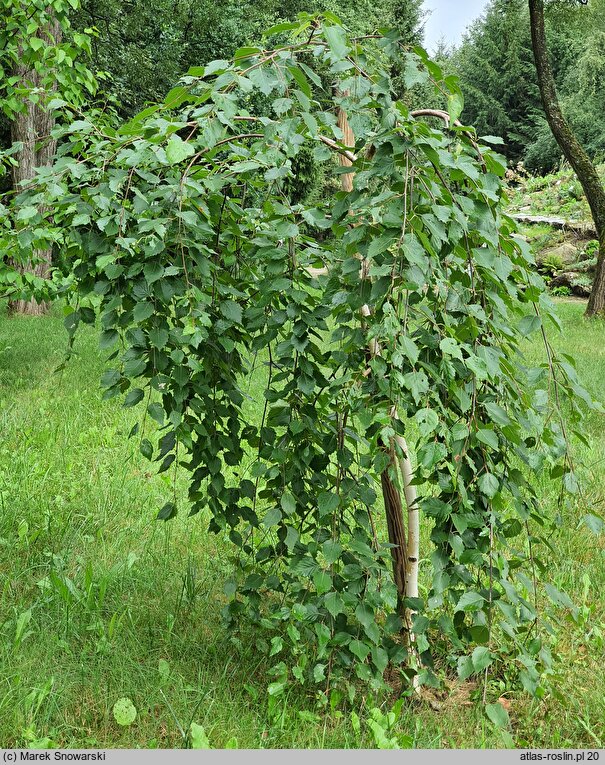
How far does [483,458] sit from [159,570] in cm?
166

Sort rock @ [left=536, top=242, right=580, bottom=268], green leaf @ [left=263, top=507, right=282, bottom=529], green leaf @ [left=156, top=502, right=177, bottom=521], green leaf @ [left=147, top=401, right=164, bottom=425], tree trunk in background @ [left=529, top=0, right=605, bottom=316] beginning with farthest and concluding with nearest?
rock @ [left=536, top=242, right=580, bottom=268] → tree trunk in background @ [left=529, top=0, right=605, bottom=316] → green leaf @ [left=156, top=502, right=177, bottom=521] → green leaf @ [left=263, top=507, right=282, bottom=529] → green leaf @ [left=147, top=401, right=164, bottom=425]

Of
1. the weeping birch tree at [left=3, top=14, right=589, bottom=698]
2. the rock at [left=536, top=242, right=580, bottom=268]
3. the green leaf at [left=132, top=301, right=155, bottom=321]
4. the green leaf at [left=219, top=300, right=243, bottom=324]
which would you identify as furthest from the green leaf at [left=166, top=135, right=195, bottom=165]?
the rock at [left=536, top=242, right=580, bottom=268]

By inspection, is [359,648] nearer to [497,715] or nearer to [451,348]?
[497,715]

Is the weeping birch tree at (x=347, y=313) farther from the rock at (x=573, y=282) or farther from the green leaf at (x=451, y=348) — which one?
the rock at (x=573, y=282)

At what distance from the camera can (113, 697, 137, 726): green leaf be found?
2.05m

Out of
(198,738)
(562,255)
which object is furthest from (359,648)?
(562,255)

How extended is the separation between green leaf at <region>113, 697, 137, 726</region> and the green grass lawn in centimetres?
7

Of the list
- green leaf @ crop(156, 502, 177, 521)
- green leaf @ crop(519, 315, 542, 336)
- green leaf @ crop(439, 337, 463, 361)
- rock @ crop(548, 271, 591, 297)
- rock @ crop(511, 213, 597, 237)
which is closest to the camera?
green leaf @ crop(439, 337, 463, 361)

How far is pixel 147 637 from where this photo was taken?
2.55 metres

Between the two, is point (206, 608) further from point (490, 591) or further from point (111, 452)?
point (111, 452)

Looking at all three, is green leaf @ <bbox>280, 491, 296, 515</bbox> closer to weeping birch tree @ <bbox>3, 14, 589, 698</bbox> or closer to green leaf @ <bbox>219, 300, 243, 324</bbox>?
weeping birch tree @ <bbox>3, 14, 589, 698</bbox>

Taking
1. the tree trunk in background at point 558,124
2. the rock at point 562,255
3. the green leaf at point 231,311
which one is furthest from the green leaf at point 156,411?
the rock at point 562,255

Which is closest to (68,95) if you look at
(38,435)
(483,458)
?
(38,435)

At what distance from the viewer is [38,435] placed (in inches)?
174
